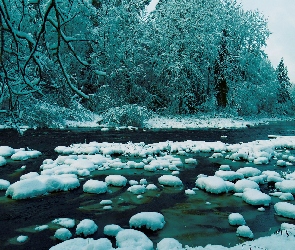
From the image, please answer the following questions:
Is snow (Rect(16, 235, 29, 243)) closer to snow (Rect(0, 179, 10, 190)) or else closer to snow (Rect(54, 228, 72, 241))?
snow (Rect(54, 228, 72, 241))

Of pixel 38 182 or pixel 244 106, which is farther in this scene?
pixel 244 106

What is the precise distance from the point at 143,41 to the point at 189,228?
2130 centimetres

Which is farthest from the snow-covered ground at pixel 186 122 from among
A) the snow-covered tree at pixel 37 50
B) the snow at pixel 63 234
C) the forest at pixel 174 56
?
the snow-covered tree at pixel 37 50

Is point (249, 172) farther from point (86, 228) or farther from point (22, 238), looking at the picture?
point (22, 238)

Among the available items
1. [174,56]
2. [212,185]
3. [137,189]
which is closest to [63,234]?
[137,189]

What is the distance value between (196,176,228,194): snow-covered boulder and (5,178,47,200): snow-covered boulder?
311 centimetres

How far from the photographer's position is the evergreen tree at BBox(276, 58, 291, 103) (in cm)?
3503

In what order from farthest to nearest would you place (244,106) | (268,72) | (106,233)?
(268,72)
(244,106)
(106,233)

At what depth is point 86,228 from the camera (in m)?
4.04

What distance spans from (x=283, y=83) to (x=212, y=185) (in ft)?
115

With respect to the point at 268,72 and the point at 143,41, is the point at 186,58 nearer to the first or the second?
the point at 143,41

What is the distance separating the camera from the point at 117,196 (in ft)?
18.0

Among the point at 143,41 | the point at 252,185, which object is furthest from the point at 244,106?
the point at 252,185

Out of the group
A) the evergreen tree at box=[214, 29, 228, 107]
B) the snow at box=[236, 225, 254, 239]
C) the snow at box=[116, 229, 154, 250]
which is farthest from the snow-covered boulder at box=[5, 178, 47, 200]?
the evergreen tree at box=[214, 29, 228, 107]
